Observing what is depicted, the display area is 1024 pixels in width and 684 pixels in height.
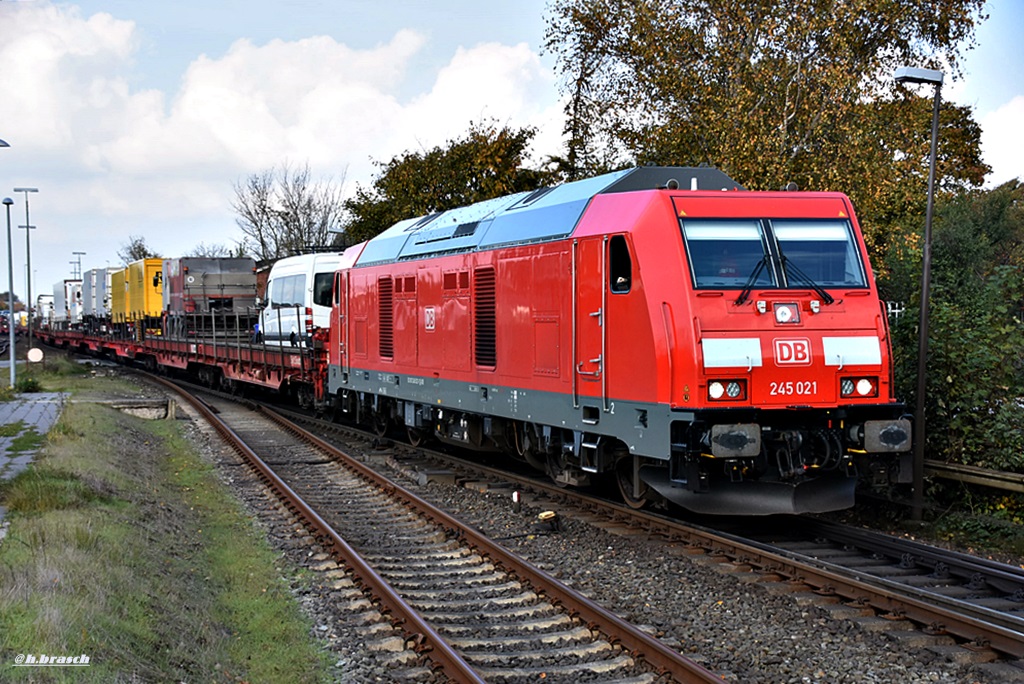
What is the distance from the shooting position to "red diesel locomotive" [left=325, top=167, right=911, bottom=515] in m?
9.04

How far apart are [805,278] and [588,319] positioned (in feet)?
7.13

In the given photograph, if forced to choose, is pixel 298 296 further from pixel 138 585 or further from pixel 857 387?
pixel 857 387

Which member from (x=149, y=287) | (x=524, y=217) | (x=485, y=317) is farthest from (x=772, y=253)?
(x=149, y=287)

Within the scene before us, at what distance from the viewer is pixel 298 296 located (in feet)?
85.6

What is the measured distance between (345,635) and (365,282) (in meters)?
10.8

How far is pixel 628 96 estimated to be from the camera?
21.6 m

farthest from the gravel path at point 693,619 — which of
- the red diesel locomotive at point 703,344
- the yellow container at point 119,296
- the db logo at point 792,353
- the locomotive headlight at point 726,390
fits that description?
the yellow container at point 119,296

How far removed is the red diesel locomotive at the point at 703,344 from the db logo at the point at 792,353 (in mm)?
13

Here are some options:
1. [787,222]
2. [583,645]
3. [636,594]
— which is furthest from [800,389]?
[583,645]

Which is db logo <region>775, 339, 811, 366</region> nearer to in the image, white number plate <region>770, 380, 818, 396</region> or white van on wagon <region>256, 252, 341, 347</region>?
white number plate <region>770, 380, 818, 396</region>

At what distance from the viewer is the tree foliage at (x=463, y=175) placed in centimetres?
2853

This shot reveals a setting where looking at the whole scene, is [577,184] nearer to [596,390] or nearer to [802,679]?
[596,390]

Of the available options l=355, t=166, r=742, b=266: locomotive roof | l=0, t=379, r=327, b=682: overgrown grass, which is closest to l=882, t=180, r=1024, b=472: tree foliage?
l=355, t=166, r=742, b=266: locomotive roof

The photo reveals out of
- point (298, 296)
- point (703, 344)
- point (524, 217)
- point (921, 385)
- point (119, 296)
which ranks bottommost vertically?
point (921, 385)
